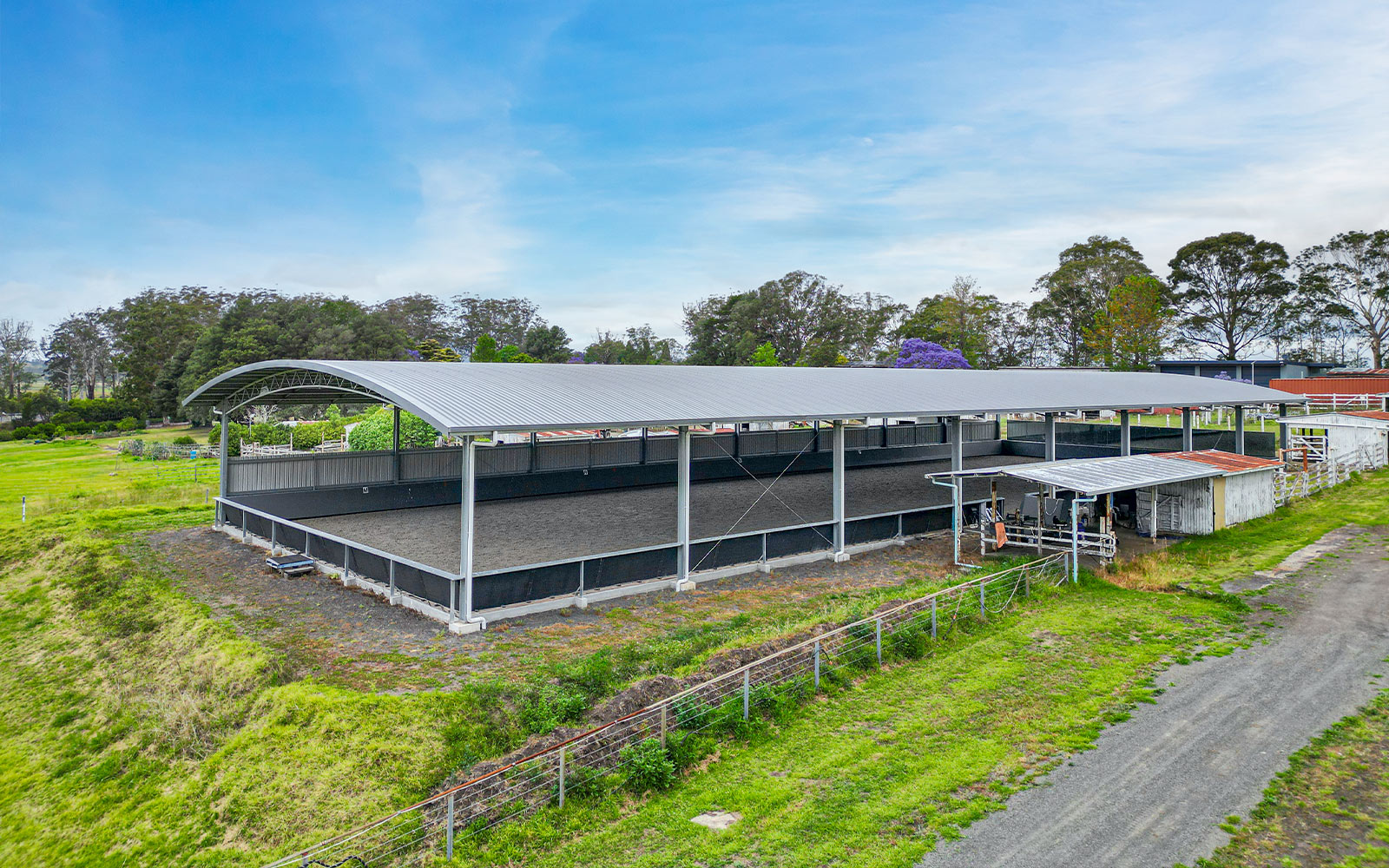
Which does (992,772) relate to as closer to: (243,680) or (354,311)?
(243,680)

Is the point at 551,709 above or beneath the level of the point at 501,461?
beneath

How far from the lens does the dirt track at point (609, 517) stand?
18547mm

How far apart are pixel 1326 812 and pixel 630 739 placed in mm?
6742

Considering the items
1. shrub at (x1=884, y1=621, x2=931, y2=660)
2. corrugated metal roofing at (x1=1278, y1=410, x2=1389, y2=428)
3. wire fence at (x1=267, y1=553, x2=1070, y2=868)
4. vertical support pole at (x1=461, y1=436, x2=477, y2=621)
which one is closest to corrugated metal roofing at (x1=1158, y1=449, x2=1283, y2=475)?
corrugated metal roofing at (x1=1278, y1=410, x2=1389, y2=428)

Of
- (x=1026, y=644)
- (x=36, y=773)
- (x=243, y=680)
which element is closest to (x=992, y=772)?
(x=1026, y=644)

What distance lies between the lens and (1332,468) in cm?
2688

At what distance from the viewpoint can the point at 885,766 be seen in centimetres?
810

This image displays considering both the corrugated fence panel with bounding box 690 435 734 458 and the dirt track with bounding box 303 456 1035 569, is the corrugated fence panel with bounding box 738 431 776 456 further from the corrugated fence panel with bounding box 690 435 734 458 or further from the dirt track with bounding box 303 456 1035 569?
the dirt track with bounding box 303 456 1035 569

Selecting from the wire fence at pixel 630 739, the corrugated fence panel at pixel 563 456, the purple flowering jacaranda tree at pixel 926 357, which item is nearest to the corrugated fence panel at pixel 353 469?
the corrugated fence panel at pixel 563 456

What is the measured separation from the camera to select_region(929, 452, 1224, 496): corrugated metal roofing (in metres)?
16.5

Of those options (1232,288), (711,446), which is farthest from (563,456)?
(1232,288)

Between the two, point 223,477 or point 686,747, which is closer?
point 686,747

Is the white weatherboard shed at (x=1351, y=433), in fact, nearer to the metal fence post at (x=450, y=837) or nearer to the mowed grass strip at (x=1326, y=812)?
the mowed grass strip at (x=1326, y=812)

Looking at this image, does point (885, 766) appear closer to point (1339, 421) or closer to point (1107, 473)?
point (1107, 473)
